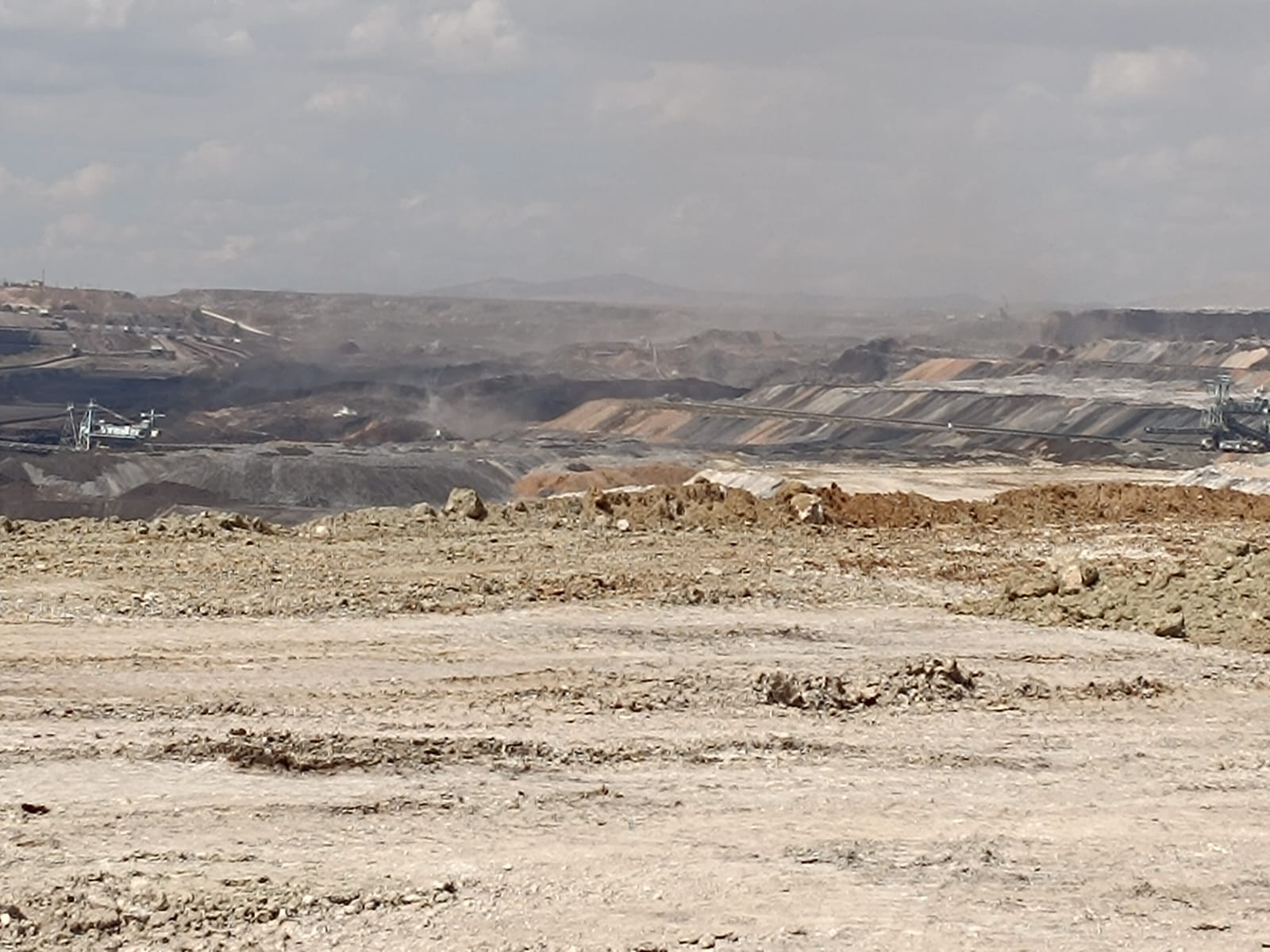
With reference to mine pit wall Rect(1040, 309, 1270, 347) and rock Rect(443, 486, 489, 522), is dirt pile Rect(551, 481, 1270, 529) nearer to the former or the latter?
rock Rect(443, 486, 489, 522)

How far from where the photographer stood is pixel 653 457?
57.4m

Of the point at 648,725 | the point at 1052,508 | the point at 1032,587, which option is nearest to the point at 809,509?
the point at 1052,508

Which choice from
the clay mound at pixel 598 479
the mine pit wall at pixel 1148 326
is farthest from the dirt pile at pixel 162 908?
the mine pit wall at pixel 1148 326

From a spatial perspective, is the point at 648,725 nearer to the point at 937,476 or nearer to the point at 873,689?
the point at 873,689

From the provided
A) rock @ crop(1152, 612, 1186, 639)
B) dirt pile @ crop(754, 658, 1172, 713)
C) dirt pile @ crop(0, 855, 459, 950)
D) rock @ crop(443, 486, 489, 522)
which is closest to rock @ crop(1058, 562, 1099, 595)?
rock @ crop(1152, 612, 1186, 639)

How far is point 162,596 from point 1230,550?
998 centimetres

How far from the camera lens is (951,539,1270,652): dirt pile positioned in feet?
48.9

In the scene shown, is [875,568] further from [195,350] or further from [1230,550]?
[195,350]

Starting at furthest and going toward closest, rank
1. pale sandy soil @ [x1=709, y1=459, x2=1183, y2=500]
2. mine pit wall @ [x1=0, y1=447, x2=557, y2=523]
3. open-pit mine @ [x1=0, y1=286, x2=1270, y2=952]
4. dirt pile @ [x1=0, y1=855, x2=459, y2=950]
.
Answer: mine pit wall @ [x1=0, y1=447, x2=557, y2=523] → pale sandy soil @ [x1=709, y1=459, x2=1183, y2=500] → open-pit mine @ [x1=0, y1=286, x2=1270, y2=952] → dirt pile @ [x1=0, y1=855, x2=459, y2=950]

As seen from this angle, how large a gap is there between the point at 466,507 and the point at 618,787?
1051cm

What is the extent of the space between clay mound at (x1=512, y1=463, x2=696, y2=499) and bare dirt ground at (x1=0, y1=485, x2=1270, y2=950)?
25322 mm

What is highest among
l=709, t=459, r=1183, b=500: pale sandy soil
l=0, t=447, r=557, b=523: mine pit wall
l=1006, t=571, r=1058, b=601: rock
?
l=1006, t=571, r=1058, b=601: rock

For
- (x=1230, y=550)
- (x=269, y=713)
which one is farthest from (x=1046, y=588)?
(x=269, y=713)

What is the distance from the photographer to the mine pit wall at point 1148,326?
13338 cm
